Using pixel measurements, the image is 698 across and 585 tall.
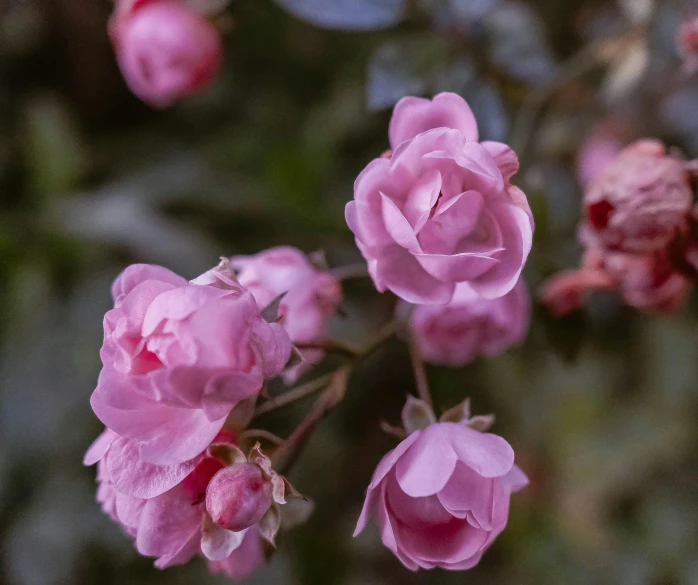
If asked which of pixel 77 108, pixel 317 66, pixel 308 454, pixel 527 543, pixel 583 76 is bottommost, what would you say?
pixel 527 543

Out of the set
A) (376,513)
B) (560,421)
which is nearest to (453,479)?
(376,513)

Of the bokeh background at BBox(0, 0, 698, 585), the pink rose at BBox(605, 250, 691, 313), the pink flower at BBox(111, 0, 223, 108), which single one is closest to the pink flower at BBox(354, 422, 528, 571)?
the pink rose at BBox(605, 250, 691, 313)

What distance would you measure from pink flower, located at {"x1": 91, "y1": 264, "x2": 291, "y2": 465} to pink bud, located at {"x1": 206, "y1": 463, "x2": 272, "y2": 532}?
27 millimetres

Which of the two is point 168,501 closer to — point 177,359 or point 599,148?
point 177,359

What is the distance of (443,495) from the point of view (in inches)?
16.6

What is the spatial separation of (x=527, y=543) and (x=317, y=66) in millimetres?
1049

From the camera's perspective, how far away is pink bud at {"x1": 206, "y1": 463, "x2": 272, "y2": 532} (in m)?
0.41

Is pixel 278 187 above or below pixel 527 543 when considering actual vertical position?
above

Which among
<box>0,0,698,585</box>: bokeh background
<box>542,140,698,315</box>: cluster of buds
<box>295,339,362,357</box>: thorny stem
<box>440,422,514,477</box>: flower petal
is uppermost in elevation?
<box>542,140,698,315</box>: cluster of buds

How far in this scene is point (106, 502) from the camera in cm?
48

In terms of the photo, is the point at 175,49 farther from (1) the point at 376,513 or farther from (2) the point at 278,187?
(1) the point at 376,513

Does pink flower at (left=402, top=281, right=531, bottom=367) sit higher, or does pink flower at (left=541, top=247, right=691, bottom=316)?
pink flower at (left=541, top=247, right=691, bottom=316)

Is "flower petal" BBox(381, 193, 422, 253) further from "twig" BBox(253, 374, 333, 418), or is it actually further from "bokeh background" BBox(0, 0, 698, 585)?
"bokeh background" BBox(0, 0, 698, 585)

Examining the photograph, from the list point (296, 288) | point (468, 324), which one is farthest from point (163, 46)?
point (468, 324)
